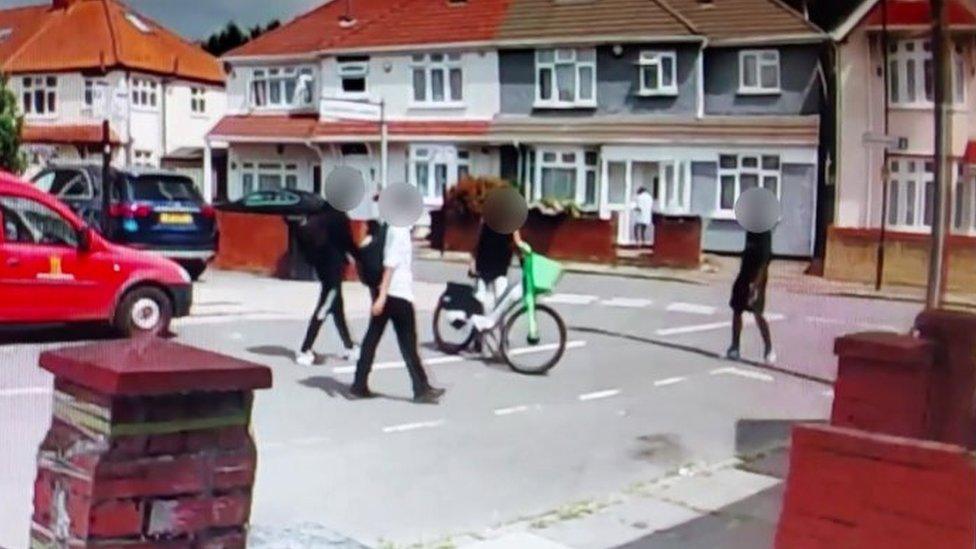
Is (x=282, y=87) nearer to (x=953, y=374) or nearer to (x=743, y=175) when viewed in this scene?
(x=743, y=175)

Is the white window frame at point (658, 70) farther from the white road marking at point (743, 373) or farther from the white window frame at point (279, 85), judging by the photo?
the white road marking at point (743, 373)

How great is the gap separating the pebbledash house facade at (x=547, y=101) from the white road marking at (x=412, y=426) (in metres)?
1.03

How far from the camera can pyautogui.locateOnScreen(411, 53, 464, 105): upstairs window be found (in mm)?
3223

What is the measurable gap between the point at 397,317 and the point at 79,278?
50.3 inches

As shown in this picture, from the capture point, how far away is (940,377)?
9.59 feet

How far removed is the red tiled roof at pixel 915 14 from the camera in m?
2.60

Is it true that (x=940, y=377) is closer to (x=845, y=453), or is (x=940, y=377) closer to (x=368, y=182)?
(x=845, y=453)

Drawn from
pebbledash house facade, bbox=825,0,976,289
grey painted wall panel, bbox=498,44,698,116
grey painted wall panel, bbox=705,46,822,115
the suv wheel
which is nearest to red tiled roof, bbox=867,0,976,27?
pebbledash house facade, bbox=825,0,976,289

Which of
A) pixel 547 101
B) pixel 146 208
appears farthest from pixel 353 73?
pixel 146 208

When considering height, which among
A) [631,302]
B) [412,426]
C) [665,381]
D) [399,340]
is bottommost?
[412,426]

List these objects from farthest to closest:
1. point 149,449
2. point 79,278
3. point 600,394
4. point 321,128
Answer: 1. point 79,278
2. point 600,394
3. point 321,128
4. point 149,449

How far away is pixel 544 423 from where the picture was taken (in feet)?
14.0

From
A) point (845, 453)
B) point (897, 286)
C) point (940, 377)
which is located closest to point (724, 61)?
point (897, 286)

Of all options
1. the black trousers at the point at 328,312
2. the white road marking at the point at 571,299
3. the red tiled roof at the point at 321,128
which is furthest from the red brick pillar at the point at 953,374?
the black trousers at the point at 328,312
